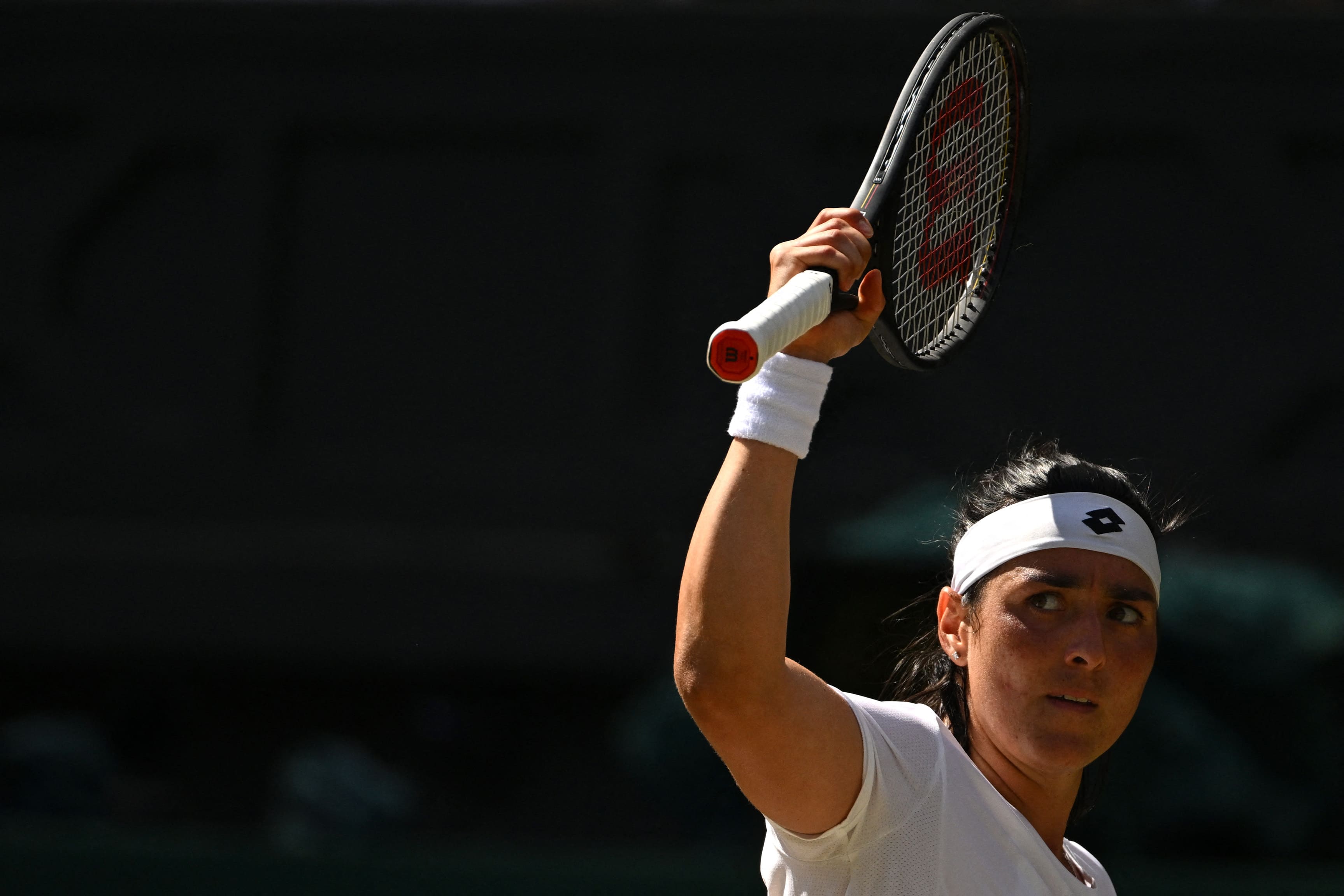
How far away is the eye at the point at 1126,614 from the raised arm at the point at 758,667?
449 mm

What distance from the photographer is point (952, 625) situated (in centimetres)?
208

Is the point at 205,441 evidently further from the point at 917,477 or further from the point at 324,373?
the point at 917,477

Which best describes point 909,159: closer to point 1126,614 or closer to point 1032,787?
point 1126,614

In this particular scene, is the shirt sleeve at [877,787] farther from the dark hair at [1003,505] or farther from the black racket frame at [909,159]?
the black racket frame at [909,159]

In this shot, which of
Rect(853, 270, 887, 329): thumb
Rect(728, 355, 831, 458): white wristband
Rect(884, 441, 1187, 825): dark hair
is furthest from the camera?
Rect(884, 441, 1187, 825): dark hair

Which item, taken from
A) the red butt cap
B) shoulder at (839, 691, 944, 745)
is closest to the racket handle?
the red butt cap

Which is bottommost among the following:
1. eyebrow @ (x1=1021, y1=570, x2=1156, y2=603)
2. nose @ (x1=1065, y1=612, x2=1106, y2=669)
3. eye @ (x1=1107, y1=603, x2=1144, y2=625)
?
nose @ (x1=1065, y1=612, x2=1106, y2=669)

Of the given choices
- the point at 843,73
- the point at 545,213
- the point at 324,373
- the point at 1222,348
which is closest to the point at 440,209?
the point at 545,213

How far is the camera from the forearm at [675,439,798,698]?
1.61 metres

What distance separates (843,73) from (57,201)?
3.97m

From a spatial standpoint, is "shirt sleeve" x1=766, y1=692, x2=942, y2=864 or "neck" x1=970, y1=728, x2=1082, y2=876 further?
"neck" x1=970, y1=728, x2=1082, y2=876

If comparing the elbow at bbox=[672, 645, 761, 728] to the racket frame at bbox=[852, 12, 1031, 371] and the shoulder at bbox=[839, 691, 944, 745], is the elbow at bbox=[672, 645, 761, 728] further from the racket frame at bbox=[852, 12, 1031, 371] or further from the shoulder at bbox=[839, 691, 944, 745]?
the racket frame at bbox=[852, 12, 1031, 371]

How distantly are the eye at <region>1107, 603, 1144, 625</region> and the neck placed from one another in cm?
21

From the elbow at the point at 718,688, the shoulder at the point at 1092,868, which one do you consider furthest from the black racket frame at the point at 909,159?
the shoulder at the point at 1092,868
